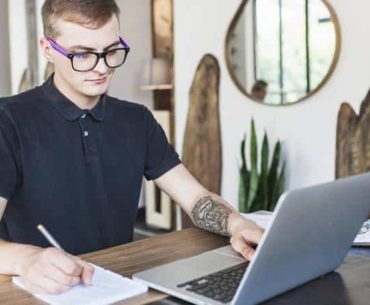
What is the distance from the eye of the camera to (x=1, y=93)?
5.53 m

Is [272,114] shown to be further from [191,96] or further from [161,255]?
[161,255]

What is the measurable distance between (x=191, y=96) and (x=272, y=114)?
2.26 ft

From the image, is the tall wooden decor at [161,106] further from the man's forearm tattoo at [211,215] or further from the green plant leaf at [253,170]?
the man's forearm tattoo at [211,215]

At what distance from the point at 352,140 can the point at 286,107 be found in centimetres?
46

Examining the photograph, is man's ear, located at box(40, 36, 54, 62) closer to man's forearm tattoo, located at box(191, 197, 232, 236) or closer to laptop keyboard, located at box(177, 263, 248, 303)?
man's forearm tattoo, located at box(191, 197, 232, 236)

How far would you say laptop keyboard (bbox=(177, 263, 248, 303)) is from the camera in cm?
96

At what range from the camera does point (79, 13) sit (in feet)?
4.56

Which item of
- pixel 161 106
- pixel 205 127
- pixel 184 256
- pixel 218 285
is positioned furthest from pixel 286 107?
pixel 218 285

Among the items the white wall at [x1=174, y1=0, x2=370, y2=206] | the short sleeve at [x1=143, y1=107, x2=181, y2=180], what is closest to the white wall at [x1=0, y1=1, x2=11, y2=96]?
the white wall at [x1=174, y1=0, x2=370, y2=206]

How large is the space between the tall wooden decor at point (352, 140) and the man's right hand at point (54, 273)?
221 centimetres

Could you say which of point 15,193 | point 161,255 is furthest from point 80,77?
point 161,255

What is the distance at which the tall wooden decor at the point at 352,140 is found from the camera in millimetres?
2932

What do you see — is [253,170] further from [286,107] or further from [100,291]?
[100,291]

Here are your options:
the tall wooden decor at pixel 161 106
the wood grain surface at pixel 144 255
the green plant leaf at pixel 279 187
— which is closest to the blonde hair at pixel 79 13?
the wood grain surface at pixel 144 255
